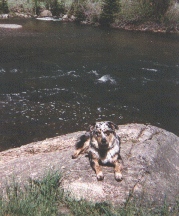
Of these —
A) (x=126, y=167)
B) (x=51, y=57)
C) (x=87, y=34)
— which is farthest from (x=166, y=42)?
(x=126, y=167)

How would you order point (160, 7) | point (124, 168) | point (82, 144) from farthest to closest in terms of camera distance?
point (160, 7) < point (82, 144) < point (124, 168)

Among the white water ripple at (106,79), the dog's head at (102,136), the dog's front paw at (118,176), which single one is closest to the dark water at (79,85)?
the white water ripple at (106,79)

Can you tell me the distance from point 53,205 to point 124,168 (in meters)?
1.39

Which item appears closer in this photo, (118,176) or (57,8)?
(118,176)

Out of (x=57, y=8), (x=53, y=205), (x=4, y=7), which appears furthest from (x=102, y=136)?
(x=4, y=7)

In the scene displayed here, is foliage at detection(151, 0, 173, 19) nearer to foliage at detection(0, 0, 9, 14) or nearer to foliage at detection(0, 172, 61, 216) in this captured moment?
foliage at detection(0, 0, 9, 14)

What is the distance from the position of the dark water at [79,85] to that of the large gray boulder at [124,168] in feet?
6.35

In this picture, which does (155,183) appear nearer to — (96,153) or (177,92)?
(96,153)

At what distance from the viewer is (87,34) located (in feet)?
61.0

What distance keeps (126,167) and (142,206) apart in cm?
75

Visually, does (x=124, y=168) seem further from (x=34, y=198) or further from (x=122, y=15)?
(x=122, y=15)

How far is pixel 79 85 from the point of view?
9805mm

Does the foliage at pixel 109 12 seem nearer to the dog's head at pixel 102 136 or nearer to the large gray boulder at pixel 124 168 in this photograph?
the large gray boulder at pixel 124 168

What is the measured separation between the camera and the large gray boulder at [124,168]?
3.42m
